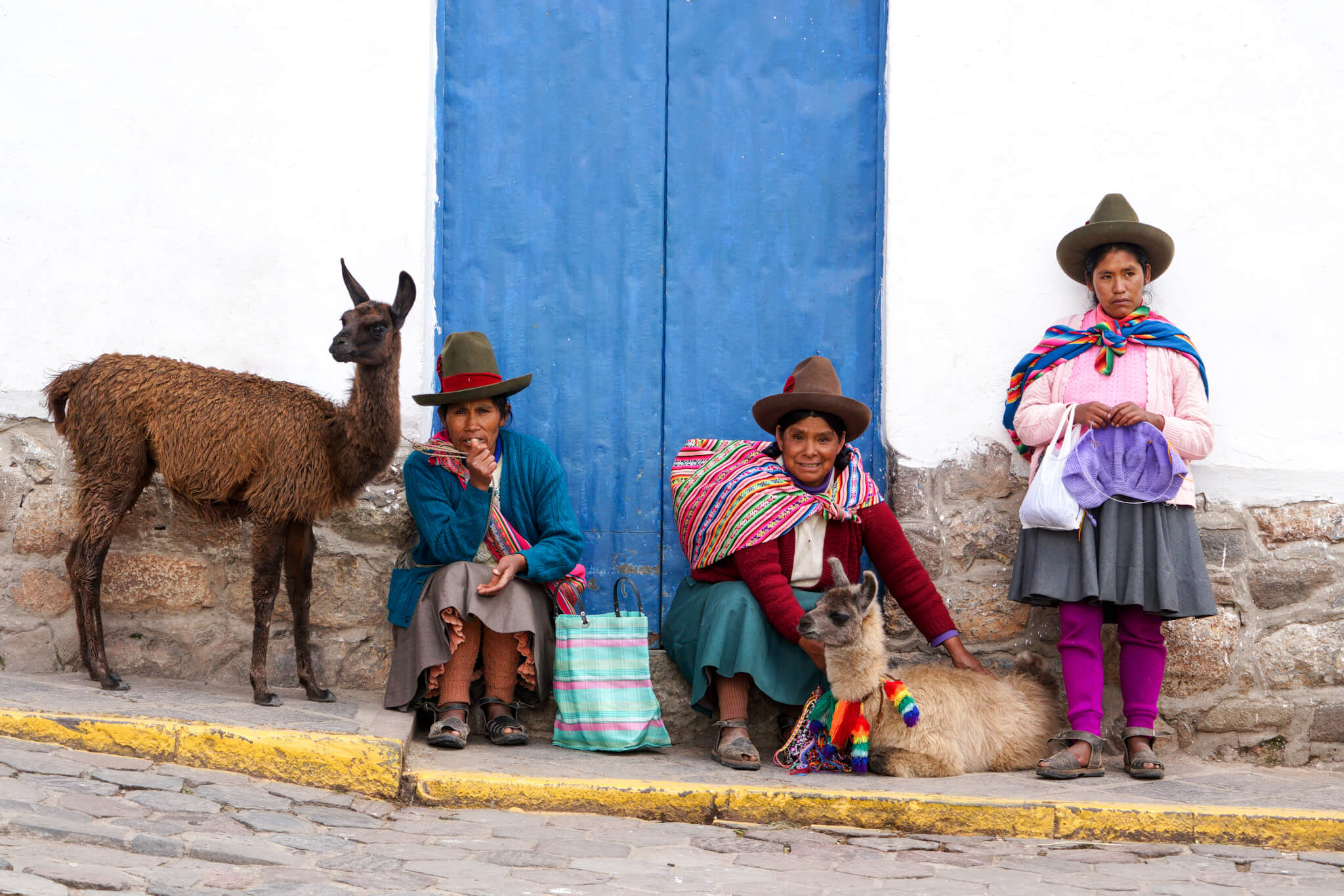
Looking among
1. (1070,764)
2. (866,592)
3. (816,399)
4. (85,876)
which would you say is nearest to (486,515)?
(816,399)

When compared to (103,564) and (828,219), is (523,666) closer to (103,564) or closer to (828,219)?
(103,564)

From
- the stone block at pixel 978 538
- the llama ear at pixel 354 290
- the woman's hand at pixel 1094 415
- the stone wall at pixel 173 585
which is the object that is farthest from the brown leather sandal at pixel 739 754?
the llama ear at pixel 354 290

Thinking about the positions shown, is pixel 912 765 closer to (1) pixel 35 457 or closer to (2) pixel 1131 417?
(2) pixel 1131 417

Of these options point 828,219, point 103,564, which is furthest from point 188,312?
point 828,219

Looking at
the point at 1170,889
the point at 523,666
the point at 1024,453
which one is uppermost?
the point at 1024,453

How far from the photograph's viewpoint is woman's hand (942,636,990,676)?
15.2 feet

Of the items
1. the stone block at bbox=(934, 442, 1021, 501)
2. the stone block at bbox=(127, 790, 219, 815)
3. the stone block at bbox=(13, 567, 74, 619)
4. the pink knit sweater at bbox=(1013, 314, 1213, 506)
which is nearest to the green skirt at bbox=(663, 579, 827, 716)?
the stone block at bbox=(934, 442, 1021, 501)

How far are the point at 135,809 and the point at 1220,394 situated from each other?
4265 mm

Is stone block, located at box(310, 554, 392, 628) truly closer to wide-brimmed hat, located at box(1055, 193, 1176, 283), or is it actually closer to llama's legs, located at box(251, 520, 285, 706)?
llama's legs, located at box(251, 520, 285, 706)

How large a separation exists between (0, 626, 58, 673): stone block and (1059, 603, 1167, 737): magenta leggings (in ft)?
13.0

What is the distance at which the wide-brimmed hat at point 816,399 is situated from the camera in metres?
4.57

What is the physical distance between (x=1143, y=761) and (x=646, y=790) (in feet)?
5.97

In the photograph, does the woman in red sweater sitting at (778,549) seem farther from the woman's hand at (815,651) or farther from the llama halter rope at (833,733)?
the llama halter rope at (833,733)

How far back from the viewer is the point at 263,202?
495 centimetres
